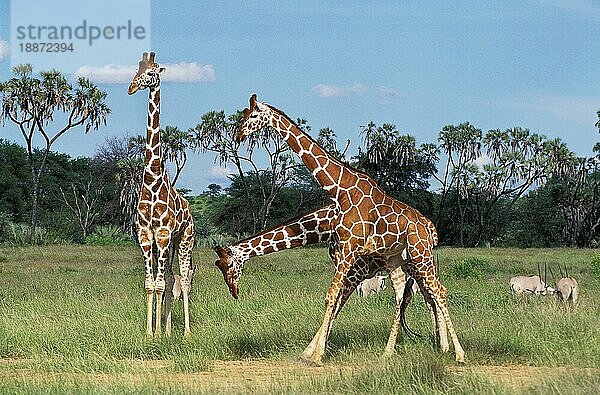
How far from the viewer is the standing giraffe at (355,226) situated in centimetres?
963

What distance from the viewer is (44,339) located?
11.0m

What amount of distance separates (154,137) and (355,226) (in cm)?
341

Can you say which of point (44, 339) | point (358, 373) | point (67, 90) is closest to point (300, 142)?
point (358, 373)

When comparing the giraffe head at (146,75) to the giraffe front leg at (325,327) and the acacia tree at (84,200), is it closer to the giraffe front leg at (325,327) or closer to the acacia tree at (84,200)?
the giraffe front leg at (325,327)

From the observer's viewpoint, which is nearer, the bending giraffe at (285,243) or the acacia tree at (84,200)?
the bending giraffe at (285,243)

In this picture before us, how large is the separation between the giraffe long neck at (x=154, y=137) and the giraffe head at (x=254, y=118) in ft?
6.19

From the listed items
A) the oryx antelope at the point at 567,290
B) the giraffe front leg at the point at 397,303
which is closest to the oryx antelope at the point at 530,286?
the oryx antelope at the point at 567,290

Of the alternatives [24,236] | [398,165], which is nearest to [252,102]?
[24,236]

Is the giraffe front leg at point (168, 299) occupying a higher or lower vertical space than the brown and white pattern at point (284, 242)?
lower

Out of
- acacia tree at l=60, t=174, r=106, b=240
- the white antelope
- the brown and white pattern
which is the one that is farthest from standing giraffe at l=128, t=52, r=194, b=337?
acacia tree at l=60, t=174, r=106, b=240

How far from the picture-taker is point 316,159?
33.1ft

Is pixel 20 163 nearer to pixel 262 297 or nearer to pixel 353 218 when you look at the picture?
pixel 262 297

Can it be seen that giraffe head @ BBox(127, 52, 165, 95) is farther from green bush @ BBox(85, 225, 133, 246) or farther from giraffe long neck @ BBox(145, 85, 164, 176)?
green bush @ BBox(85, 225, 133, 246)

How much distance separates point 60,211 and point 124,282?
113ft
